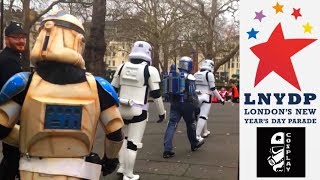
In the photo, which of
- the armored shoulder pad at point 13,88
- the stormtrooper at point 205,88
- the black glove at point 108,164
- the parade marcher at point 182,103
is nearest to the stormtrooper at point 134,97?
the parade marcher at point 182,103

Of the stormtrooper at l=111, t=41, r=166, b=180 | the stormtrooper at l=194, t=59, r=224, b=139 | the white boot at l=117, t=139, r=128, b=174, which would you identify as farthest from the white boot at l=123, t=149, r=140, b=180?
the stormtrooper at l=194, t=59, r=224, b=139

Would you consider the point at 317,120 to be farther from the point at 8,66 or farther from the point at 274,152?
the point at 8,66

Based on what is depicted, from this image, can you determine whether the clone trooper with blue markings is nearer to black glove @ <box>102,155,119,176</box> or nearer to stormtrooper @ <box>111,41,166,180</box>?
black glove @ <box>102,155,119,176</box>

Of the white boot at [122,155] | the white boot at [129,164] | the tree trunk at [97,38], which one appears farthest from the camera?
the tree trunk at [97,38]

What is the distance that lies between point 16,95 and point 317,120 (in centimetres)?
179

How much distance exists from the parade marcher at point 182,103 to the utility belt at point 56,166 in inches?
184

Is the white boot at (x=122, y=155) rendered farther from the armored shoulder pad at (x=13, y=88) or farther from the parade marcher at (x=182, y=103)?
the armored shoulder pad at (x=13, y=88)

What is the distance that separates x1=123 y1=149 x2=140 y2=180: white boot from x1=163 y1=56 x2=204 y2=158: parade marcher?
5.56 ft

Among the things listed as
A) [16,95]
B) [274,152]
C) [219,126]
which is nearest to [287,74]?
[274,152]

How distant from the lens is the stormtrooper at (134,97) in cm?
600

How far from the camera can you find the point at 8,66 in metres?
4.48

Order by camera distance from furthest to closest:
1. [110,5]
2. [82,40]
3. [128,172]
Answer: [110,5]
[128,172]
[82,40]

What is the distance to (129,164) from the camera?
236 inches

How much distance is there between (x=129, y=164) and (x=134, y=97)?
2.63 feet
